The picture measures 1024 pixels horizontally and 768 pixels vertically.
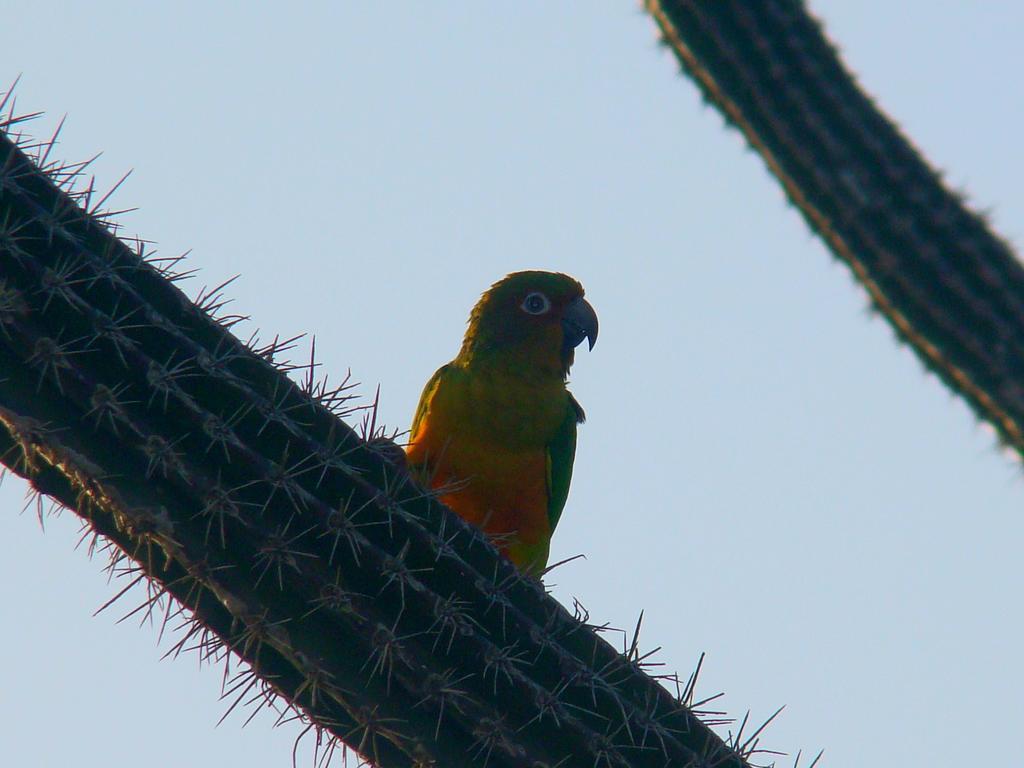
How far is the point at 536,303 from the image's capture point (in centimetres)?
711

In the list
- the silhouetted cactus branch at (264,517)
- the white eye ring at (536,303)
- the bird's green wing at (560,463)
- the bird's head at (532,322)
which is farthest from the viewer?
the white eye ring at (536,303)

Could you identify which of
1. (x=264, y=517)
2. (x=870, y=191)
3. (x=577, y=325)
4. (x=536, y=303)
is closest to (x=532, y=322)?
(x=536, y=303)

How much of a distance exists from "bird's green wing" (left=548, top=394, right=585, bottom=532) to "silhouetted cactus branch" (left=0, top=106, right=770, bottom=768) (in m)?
3.03

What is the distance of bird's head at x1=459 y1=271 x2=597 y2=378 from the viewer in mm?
6832

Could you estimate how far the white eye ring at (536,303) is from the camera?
7066 mm

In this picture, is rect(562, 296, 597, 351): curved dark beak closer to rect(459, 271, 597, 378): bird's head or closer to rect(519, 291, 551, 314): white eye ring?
rect(459, 271, 597, 378): bird's head

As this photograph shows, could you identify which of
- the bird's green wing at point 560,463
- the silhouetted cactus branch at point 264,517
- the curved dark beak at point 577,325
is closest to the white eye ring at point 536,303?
the curved dark beak at point 577,325

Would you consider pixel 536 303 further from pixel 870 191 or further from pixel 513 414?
pixel 870 191

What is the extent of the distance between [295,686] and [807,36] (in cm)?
328

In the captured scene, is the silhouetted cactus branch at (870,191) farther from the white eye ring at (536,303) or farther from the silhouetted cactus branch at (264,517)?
the white eye ring at (536,303)

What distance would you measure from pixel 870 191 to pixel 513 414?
251 centimetres

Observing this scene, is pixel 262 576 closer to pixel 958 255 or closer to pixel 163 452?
pixel 163 452

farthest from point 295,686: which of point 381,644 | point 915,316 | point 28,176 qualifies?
point 915,316

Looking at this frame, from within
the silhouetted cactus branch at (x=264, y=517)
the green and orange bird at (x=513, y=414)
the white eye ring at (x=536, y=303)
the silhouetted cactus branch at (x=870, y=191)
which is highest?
the silhouetted cactus branch at (x=870, y=191)
